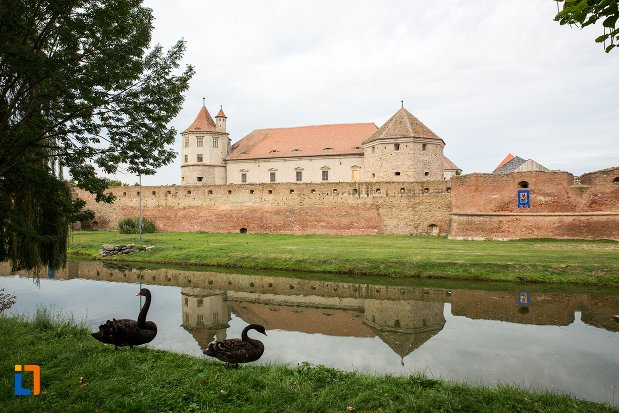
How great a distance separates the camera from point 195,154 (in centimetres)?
3988

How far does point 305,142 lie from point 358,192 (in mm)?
13392

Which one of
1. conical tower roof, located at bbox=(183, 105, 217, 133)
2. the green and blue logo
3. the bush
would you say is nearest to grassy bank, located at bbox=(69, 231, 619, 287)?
the bush

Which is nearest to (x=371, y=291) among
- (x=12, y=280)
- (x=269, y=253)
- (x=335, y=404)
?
(x=269, y=253)

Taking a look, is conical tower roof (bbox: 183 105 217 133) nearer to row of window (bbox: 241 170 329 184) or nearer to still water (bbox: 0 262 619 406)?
row of window (bbox: 241 170 329 184)

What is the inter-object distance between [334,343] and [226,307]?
412cm

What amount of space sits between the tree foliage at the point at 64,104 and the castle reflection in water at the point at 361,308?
3698mm

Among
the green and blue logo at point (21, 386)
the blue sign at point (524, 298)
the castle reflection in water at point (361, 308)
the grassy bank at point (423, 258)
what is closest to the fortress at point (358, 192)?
the grassy bank at point (423, 258)

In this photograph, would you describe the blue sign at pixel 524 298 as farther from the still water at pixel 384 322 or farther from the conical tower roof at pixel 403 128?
the conical tower roof at pixel 403 128

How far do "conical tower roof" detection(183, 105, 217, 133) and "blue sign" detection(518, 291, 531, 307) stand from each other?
33622 millimetres

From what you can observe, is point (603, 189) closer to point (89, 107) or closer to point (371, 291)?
point (371, 291)

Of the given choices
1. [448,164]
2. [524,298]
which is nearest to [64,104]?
[524,298]

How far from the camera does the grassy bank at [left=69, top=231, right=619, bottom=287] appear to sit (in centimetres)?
1377

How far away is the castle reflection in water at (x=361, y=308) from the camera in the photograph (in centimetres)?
924

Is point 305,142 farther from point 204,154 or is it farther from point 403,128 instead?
point 403,128
